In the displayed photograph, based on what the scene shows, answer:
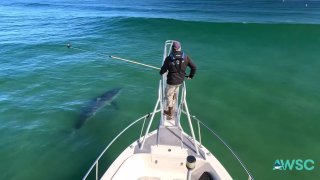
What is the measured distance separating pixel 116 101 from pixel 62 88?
4.23m

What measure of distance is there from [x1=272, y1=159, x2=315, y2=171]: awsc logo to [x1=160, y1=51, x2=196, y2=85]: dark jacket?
17.8 ft

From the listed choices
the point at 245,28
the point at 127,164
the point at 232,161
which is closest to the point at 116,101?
the point at 232,161

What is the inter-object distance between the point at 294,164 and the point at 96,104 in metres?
9.91

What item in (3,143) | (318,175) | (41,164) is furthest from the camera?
(3,143)

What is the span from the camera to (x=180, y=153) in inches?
317

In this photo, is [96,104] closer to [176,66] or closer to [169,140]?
[176,66]

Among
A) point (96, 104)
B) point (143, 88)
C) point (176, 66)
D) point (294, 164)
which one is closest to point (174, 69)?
point (176, 66)

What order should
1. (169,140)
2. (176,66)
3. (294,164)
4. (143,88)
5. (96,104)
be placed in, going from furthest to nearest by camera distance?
(143,88) < (96,104) < (294,164) < (176,66) < (169,140)

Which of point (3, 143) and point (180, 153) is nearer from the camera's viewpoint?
point (180, 153)

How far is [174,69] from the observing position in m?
9.28

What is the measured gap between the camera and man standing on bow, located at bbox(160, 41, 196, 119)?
907 centimetres

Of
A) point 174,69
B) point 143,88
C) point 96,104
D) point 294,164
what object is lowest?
point 294,164

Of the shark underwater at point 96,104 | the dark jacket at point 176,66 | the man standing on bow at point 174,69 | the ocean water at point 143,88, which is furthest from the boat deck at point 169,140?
the shark underwater at point 96,104

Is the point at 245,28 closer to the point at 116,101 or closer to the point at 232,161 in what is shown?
the point at 116,101
